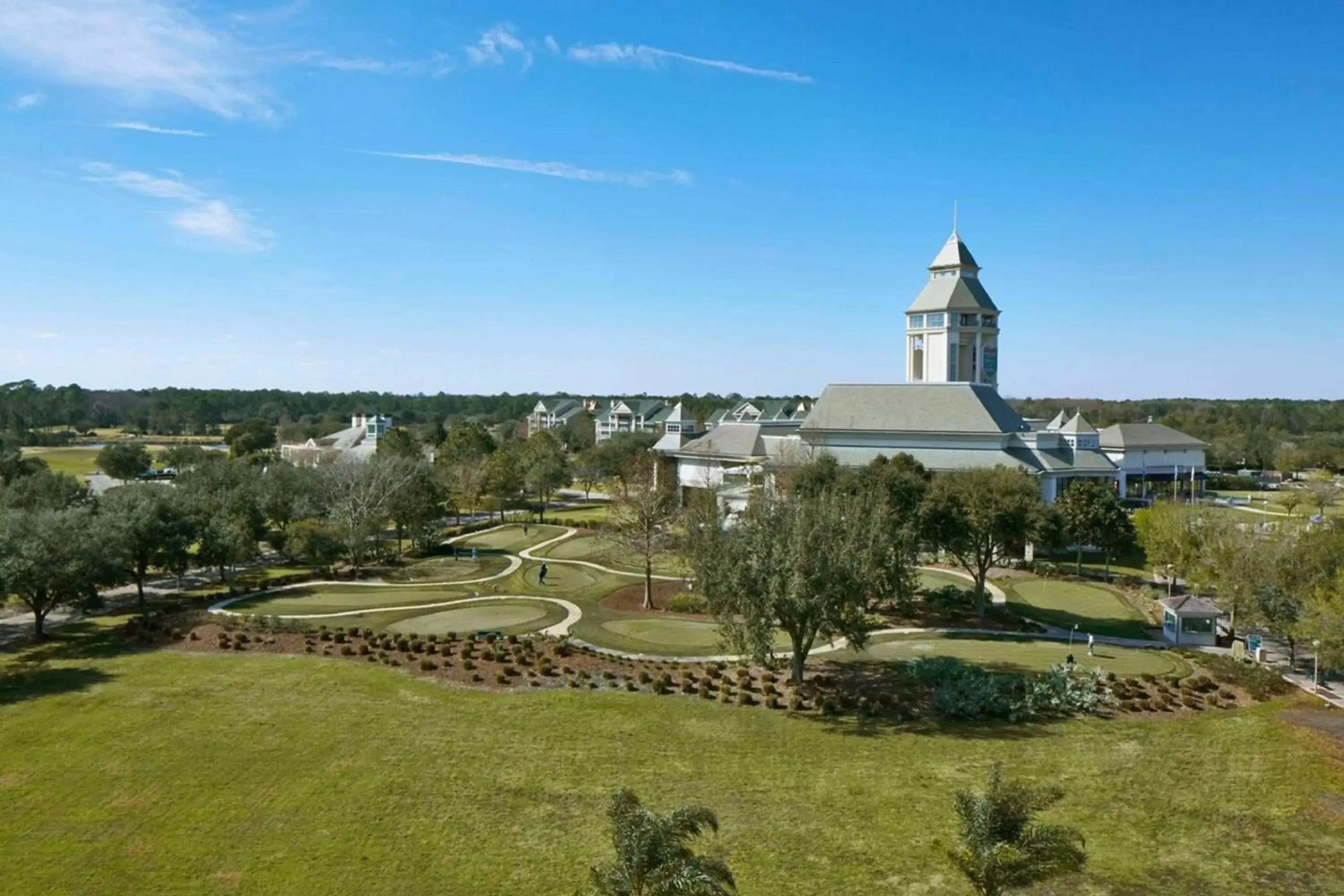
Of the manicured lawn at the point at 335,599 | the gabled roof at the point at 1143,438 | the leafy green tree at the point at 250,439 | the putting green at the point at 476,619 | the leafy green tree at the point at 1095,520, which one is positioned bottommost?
the manicured lawn at the point at 335,599

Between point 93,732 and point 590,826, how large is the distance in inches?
632

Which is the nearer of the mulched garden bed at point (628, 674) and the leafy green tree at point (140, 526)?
the mulched garden bed at point (628, 674)

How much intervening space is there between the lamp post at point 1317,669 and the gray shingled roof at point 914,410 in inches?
1253

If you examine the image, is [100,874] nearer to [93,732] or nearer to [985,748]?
[93,732]

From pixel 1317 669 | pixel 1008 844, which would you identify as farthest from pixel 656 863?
pixel 1317 669

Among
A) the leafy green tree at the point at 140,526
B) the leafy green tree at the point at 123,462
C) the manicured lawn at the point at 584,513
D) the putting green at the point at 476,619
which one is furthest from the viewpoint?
the leafy green tree at the point at 123,462

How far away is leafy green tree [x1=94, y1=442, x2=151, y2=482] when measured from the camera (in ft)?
277

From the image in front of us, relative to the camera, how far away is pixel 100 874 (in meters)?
16.9

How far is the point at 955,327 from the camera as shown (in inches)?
2793

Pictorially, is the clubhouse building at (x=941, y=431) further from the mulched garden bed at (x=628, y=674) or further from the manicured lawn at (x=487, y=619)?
the mulched garden bed at (x=628, y=674)

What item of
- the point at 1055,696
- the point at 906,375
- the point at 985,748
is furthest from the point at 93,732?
the point at 906,375

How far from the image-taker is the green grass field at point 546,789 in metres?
17.0

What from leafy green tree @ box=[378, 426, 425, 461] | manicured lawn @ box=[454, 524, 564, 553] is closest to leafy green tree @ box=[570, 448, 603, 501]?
leafy green tree @ box=[378, 426, 425, 461]

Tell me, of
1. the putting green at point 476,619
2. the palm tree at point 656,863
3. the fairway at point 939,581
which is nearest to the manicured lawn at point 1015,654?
the fairway at point 939,581
